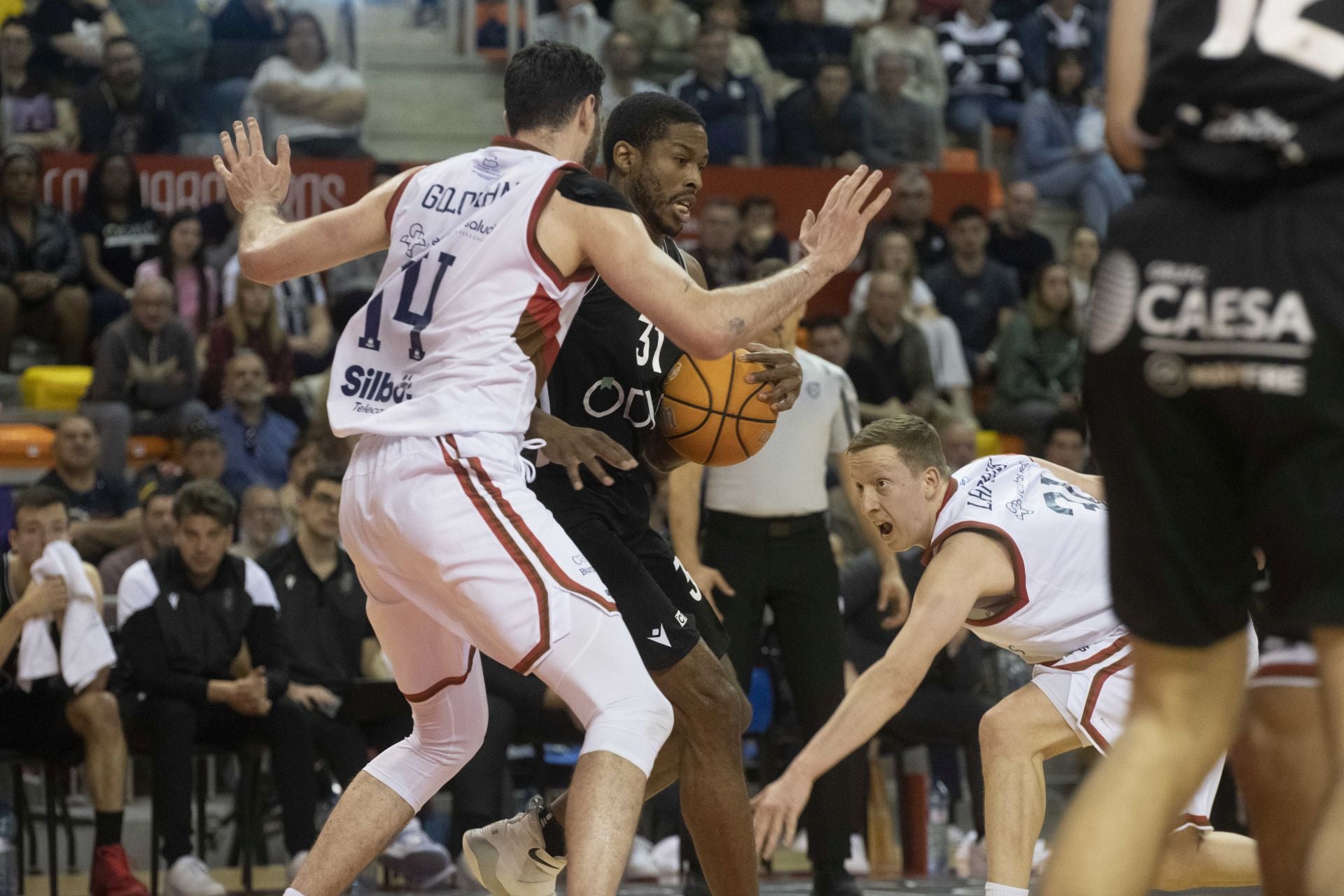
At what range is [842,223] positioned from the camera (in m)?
4.32

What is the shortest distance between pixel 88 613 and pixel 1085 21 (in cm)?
1043

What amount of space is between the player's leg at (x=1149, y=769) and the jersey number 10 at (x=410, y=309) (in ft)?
6.52

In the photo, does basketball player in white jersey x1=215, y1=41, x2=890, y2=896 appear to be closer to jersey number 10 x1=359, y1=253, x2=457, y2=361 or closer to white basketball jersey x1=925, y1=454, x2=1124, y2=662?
jersey number 10 x1=359, y1=253, x2=457, y2=361

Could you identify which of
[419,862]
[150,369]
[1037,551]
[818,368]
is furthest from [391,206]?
[150,369]

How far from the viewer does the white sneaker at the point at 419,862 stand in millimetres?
8055

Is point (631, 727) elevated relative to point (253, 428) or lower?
elevated

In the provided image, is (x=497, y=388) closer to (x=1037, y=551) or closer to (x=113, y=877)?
(x=1037, y=551)

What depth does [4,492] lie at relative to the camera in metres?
10.0

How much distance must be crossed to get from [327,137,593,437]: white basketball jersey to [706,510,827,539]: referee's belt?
3395 millimetres

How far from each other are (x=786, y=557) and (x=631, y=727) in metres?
3.57

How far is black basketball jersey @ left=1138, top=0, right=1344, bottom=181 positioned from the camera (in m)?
2.71

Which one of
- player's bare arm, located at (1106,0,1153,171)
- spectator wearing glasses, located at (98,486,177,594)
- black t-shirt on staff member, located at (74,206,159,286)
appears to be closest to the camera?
player's bare arm, located at (1106,0,1153,171)

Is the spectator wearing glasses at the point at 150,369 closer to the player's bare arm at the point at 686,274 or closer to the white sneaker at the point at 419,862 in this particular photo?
the white sneaker at the point at 419,862

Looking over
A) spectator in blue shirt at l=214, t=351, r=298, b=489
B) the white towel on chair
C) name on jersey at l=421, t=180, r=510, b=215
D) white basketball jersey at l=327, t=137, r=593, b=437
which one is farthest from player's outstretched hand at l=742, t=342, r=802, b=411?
spectator in blue shirt at l=214, t=351, r=298, b=489
